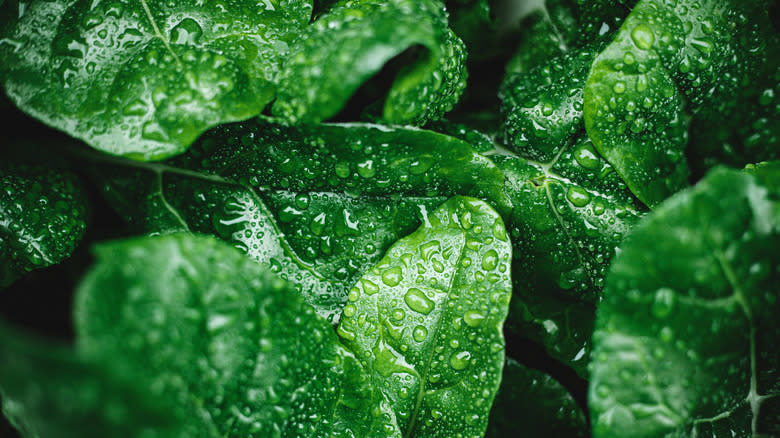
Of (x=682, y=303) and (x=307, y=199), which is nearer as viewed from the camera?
(x=682, y=303)

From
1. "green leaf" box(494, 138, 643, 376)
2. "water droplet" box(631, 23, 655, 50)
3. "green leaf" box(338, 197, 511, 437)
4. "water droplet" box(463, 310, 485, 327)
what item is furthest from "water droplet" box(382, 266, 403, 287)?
"water droplet" box(631, 23, 655, 50)

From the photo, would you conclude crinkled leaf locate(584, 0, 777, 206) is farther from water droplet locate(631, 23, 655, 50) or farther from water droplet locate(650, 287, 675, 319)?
water droplet locate(650, 287, 675, 319)

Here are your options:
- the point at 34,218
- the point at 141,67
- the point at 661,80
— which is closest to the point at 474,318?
the point at 661,80

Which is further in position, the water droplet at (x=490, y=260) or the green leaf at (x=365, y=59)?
the water droplet at (x=490, y=260)

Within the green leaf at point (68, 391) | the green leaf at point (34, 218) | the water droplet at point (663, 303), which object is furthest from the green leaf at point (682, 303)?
the green leaf at point (34, 218)

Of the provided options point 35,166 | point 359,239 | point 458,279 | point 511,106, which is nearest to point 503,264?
point 458,279

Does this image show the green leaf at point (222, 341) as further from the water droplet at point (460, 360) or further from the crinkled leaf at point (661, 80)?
the crinkled leaf at point (661, 80)

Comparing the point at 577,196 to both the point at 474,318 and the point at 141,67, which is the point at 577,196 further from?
the point at 141,67

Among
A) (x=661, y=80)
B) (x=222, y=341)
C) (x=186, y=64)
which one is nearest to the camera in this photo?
(x=222, y=341)
